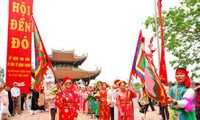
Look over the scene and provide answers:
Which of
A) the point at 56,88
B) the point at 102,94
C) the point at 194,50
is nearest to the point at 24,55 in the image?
the point at 102,94

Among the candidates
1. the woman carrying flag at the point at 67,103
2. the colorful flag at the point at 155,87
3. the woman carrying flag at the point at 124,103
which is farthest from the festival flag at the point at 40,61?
the colorful flag at the point at 155,87

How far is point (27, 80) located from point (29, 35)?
2.26m

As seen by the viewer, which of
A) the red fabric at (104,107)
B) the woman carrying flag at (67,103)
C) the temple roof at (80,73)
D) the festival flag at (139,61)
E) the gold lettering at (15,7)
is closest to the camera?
the festival flag at (139,61)

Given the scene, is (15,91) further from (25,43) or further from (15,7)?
(15,7)

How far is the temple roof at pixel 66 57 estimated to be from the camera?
40.1 meters

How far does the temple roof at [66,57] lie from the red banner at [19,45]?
934 inches

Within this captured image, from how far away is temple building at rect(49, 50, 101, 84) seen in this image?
39.0 meters

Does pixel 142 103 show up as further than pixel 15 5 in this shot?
No

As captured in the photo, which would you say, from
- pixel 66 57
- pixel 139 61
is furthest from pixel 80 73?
pixel 139 61

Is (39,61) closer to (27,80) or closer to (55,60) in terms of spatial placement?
(27,80)

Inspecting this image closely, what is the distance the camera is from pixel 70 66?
4147 centimetres

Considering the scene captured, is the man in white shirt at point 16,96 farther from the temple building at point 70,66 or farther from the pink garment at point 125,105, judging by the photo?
the temple building at point 70,66

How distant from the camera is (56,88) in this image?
337 inches

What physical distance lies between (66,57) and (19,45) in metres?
25.2
